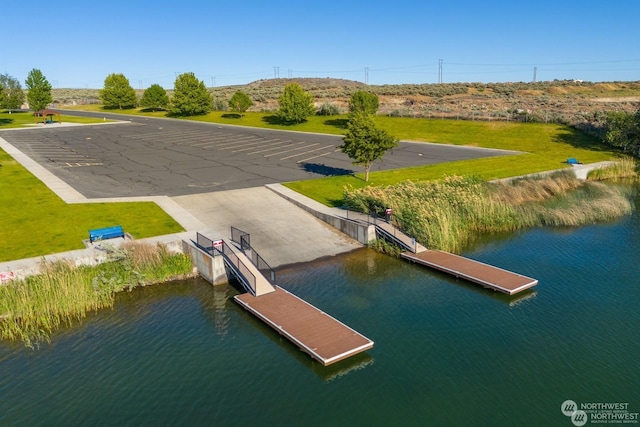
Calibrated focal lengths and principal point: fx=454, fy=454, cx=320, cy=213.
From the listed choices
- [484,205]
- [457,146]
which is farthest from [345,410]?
[457,146]

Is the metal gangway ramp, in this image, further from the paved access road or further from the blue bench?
the paved access road

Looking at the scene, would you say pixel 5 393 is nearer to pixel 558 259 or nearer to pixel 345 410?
pixel 345 410

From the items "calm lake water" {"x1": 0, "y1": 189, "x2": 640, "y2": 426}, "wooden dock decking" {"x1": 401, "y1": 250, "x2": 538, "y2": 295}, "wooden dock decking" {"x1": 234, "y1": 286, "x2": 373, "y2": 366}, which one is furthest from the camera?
"wooden dock decking" {"x1": 401, "y1": 250, "x2": 538, "y2": 295}

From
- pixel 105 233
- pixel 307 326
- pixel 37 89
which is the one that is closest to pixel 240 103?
pixel 37 89

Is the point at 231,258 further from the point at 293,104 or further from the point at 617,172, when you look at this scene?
the point at 293,104

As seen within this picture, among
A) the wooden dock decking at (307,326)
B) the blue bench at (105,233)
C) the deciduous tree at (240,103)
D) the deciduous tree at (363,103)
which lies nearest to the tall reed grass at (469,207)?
the wooden dock decking at (307,326)

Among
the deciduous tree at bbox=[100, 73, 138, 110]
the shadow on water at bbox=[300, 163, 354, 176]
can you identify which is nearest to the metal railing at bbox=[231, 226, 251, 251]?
the shadow on water at bbox=[300, 163, 354, 176]
